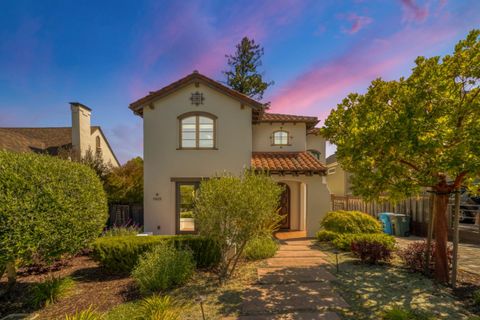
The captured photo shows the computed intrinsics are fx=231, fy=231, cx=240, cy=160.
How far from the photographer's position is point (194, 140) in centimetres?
1220

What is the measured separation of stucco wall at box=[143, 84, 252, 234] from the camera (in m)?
12.0

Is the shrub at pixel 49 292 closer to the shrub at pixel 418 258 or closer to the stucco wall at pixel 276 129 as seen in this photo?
the shrub at pixel 418 258

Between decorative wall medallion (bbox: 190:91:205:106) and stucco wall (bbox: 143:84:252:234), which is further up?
decorative wall medallion (bbox: 190:91:205:106)

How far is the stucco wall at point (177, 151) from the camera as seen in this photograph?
471 inches

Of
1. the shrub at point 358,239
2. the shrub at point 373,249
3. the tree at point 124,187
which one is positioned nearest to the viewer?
the shrub at point 373,249

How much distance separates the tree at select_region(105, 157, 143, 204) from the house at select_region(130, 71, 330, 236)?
86.0 inches

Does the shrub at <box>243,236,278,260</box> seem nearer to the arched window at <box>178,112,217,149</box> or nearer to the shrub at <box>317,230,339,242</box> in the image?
the shrub at <box>317,230,339,242</box>

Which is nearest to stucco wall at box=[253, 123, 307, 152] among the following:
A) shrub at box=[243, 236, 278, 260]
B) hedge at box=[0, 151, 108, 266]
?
shrub at box=[243, 236, 278, 260]

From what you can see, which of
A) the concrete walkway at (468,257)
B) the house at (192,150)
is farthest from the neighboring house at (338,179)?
the concrete walkway at (468,257)

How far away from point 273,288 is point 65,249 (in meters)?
5.64

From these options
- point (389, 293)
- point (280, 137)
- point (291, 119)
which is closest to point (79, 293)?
point (389, 293)

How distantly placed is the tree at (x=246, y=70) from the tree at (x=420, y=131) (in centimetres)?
2172

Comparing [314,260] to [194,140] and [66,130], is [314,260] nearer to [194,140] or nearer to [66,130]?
[194,140]

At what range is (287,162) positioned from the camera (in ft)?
41.5
